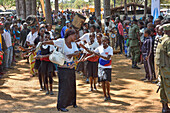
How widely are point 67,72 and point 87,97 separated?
1739 mm

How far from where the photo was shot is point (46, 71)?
8.49 meters

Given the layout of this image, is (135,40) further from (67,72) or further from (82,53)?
(67,72)

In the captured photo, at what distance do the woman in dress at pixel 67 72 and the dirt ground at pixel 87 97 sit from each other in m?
0.33

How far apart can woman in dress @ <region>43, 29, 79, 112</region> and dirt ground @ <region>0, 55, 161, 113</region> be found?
0.33m

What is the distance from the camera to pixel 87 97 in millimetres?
8273

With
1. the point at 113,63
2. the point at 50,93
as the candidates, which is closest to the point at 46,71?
the point at 50,93

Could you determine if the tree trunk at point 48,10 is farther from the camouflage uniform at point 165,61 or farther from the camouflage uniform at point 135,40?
the camouflage uniform at point 165,61

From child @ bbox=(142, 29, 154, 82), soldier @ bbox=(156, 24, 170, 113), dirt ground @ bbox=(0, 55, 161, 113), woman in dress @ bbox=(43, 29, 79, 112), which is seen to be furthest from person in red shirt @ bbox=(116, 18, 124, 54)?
soldier @ bbox=(156, 24, 170, 113)

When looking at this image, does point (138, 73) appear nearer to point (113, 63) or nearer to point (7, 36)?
point (113, 63)

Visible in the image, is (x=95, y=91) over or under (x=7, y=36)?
under

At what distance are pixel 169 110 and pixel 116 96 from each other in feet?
6.45

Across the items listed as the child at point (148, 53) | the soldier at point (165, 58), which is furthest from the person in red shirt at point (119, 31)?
the soldier at point (165, 58)

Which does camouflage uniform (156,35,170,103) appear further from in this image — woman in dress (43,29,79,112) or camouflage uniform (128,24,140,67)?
camouflage uniform (128,24,140,67)

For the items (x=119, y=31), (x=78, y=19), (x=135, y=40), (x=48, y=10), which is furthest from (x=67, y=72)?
(x=48, y=10)
